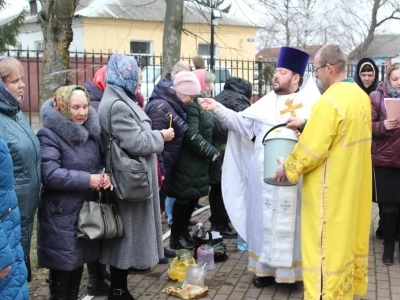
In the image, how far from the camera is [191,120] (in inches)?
229

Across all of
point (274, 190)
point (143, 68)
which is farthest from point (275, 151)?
point (143, 68)

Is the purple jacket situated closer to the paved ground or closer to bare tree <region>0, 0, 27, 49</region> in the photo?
the paved ground

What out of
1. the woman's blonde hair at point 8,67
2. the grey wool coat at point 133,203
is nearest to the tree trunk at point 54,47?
the grey wool coat at point 133,203

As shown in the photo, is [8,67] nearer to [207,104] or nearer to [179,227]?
[207,104]

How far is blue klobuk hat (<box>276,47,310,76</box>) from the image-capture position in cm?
475

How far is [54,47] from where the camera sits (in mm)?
6785

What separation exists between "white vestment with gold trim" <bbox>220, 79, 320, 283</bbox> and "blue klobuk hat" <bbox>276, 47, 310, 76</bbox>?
201mm

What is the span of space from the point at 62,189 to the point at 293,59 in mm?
2121

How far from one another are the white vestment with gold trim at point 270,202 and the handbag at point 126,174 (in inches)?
44.0

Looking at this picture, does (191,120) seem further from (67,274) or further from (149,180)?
(67,274)

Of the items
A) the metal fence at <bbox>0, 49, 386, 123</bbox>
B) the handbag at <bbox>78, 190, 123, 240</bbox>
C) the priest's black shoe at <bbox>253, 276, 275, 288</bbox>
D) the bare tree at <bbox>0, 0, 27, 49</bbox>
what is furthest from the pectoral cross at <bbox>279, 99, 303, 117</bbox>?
the bare tree at <bbox>0, 0, 27, 49</bbox>

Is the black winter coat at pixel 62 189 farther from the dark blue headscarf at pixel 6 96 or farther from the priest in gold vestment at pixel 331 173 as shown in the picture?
the priest in gold vestment at pixel 331 173

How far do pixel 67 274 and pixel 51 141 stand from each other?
94 centimetres

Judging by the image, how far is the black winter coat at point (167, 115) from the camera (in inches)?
217
